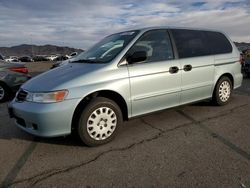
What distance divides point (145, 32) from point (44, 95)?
6.47ft

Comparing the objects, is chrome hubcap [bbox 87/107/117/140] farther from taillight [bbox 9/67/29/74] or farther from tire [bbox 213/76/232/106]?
taillight [bbox 9/67/29/74]

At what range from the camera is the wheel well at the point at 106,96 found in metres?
3.57

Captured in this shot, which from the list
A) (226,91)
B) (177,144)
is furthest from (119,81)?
(226,91)

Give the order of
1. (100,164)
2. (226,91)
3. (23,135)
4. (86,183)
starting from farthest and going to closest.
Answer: (226,91) → (23,135) → (100,164) → (86,183)

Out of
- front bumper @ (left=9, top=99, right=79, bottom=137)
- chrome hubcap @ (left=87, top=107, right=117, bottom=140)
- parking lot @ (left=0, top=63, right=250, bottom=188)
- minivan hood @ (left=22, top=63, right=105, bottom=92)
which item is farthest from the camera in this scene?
chrome hubcap @ (left=87, top=107, right=117, bottom=140)

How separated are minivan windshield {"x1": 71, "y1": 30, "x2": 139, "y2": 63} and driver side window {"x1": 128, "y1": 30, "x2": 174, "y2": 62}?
0.56ft

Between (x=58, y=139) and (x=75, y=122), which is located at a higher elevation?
(x=75, y=122)

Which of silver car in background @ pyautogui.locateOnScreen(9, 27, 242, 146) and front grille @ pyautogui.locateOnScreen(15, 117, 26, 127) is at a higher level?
silver car in background @ pyautogui.locateOnScreen(9, 27, 242, 146)

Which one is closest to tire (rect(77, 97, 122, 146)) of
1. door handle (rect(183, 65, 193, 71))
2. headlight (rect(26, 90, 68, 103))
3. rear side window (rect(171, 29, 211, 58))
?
headlight (rect(26, 90, 68, 103))

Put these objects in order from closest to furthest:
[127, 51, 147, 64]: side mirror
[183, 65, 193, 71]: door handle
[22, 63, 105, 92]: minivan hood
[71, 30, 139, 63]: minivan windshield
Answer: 1. [22, 63, 105, 92]: minivan hood
2. [127, 51, 147, 64]: side mirror
3. [71, 30, 139, 63]: minivan windshield
4. [183, 65, 193, 71]: door handle

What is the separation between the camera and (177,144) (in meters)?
3.64

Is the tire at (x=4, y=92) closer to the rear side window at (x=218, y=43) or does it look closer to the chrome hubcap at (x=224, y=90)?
the rear side window at (x=218, y=43)

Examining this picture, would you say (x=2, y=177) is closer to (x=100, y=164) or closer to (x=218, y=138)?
(x=100, y=164)

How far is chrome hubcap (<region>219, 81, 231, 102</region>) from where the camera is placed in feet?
17.7
